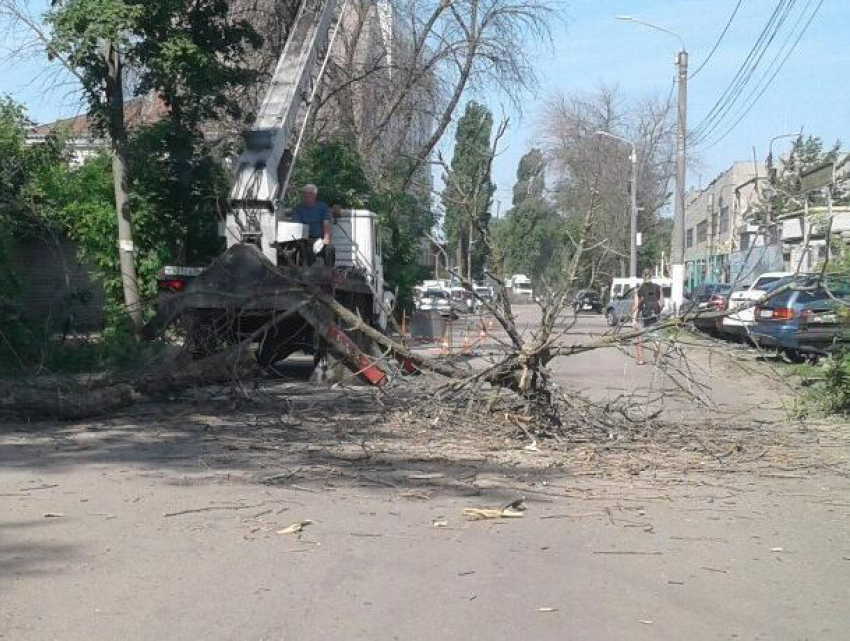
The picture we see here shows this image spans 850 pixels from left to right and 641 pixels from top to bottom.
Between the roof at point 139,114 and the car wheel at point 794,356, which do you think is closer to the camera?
the car wheel at point 794,356

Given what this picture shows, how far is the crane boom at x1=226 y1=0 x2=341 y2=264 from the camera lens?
51.1 ft

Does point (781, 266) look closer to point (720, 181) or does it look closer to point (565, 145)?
point (565, 145)

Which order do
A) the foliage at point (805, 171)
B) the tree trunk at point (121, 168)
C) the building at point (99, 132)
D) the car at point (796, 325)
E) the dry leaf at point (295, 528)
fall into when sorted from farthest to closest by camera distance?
1. the foliage at point (805, 171)
2. the building at point (99, 132)
3. the tree trunk at point (121, 168)
4. the car at point (796, 325)
5. the dry leaf at point (295, 528)

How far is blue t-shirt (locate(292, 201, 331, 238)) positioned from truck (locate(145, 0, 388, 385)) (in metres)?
0.27

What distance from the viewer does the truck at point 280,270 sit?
13.0 metres

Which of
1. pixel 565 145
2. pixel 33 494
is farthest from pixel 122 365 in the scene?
pixel 565 145

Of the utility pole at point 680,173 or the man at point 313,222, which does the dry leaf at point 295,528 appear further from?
the utility pole at point 680,173

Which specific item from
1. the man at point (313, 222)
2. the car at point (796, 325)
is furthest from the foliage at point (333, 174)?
the car at point (796, 325)

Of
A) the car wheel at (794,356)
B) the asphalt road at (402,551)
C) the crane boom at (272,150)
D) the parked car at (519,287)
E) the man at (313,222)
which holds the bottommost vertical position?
the asphalt road at (402,551)

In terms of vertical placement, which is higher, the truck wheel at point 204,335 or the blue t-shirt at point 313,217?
the blue t-shirt at point 313,217

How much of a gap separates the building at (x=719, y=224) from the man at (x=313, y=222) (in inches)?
916

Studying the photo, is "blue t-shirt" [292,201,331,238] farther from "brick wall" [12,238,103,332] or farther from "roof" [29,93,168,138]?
"brick wall" [12,238,103,332]

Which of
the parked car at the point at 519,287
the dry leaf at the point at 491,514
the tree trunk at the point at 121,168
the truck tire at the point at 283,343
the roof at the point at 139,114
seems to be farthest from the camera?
the roof at the point at 139,114

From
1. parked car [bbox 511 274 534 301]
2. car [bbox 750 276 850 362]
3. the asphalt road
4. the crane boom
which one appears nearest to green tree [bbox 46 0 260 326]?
the crane boom
